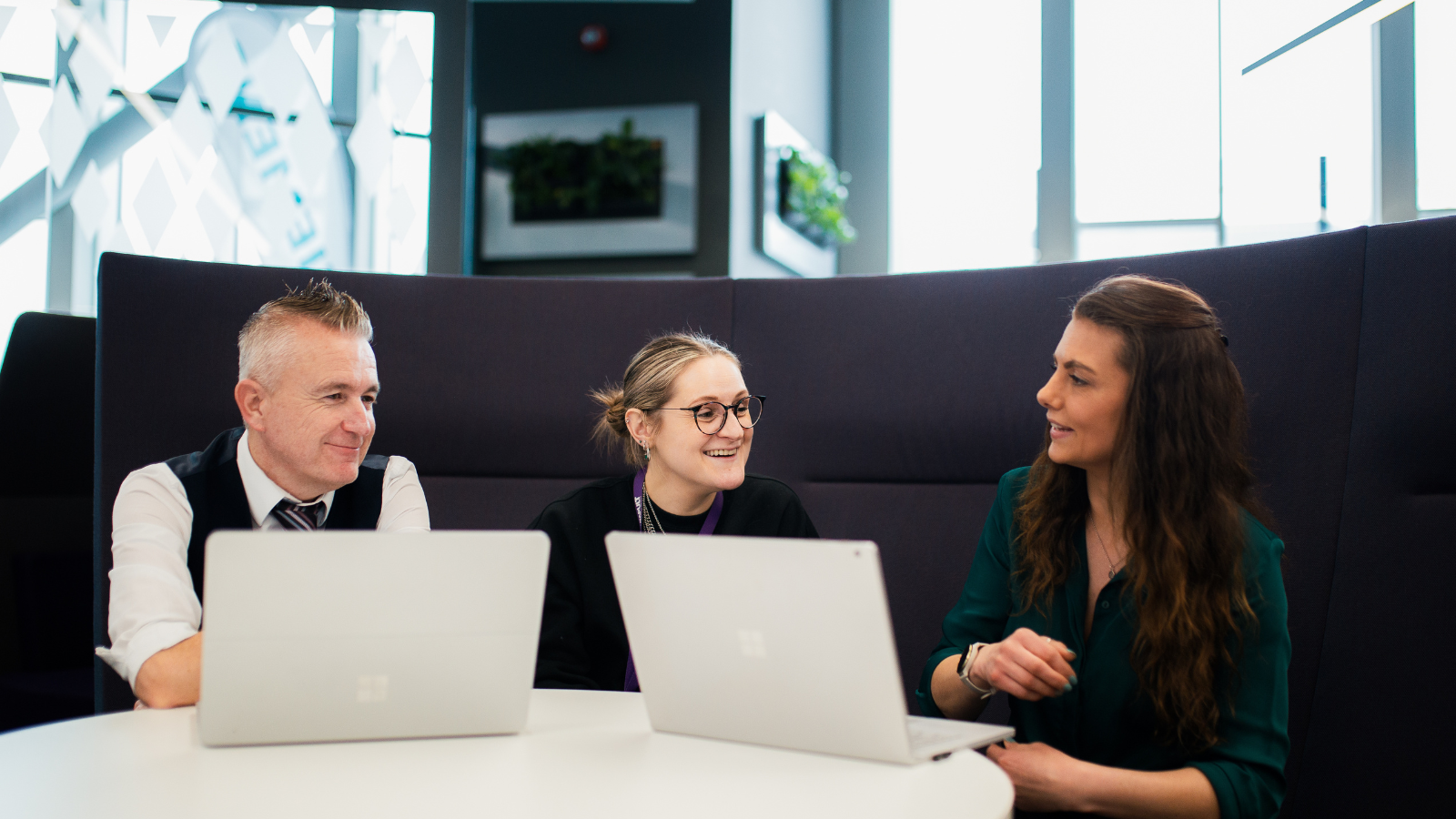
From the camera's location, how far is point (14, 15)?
2.59m

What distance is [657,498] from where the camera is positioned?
1.79 metres

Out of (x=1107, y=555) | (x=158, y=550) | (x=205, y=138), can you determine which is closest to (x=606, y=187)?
(x=205, y=138)

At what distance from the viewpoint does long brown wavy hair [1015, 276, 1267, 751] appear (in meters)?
1.24

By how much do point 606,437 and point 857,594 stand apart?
4.27 ft

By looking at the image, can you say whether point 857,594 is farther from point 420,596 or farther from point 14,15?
point 14,15

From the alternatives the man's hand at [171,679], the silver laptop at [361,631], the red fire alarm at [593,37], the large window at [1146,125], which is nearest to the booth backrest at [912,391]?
the man's hand at [171,679]

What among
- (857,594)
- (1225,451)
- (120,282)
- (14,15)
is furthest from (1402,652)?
(14,15)

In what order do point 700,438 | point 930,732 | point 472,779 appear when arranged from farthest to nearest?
point 700,438, point 930,732, point 472,779

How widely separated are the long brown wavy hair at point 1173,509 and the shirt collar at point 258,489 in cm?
116

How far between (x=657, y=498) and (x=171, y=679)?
0.83m

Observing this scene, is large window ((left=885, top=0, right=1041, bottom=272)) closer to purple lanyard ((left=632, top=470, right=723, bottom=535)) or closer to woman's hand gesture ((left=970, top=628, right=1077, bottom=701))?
purple lanyard ((left=632, top=470, right=723, bottom=535))

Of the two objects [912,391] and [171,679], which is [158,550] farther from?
[912,391]

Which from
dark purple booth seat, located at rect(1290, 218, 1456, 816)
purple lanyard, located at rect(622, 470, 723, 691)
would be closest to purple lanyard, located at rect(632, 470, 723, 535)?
purple lanyard, located at rect(622, 470, 723, 691)

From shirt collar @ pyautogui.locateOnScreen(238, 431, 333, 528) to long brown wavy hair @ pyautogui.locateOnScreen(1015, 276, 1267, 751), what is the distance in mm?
1160
